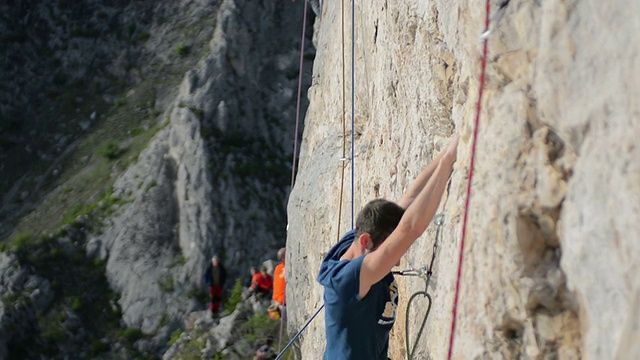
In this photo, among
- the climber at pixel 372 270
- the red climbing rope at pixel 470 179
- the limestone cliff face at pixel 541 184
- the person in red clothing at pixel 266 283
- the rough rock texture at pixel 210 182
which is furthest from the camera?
the rough rock texture at pixel 210 182

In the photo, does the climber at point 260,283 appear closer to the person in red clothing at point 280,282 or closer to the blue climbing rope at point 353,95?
the person in red clothing at point 280,282

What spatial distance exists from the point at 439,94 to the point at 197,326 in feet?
51.3

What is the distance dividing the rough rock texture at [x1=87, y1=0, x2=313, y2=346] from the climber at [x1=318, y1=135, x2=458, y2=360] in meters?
16.8

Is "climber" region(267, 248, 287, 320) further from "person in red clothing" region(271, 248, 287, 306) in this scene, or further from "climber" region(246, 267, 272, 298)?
"climber" region(246, 267, 272, 298)

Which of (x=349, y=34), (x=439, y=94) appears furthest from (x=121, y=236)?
(x=439, y=94)

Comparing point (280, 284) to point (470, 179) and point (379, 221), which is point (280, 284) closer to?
point (379, 221)

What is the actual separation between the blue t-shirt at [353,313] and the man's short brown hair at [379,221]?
177 mm

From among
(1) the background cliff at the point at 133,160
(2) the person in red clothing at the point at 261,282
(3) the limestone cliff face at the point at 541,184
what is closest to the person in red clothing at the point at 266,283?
(2) the person in red clothing at the point at 261,282

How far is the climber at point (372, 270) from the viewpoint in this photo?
420 cm

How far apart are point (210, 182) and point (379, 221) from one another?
18873 millimetres

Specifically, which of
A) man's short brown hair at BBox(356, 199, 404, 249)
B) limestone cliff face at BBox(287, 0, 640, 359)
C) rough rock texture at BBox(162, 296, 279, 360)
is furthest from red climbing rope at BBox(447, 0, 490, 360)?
rough rock texture at BBox(162, 296, 279, 360)

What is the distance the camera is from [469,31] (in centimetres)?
421

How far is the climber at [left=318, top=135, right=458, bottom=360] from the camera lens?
13.8ft

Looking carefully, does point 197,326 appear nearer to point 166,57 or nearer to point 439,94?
point 166,57
